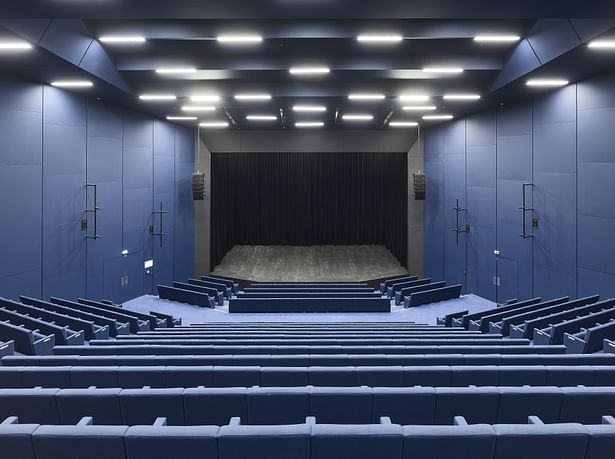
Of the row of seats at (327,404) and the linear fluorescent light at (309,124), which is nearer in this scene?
the row of seats at (327,404)

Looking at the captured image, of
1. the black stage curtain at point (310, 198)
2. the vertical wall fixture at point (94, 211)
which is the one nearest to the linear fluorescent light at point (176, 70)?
the vertical wall fixture at point (94, 211)

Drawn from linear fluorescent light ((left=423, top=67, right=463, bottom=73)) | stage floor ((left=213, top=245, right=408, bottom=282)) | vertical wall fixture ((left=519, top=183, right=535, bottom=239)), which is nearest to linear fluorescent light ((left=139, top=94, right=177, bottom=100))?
linear fluorescent light ((left=423, top=67, right=463, bottom=73))

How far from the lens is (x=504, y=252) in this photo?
19.8m

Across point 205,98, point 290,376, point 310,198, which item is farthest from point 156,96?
point 310,198

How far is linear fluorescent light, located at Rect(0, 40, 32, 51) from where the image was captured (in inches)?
471

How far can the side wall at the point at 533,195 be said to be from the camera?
48.3ft

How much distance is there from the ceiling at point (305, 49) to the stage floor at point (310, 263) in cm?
950

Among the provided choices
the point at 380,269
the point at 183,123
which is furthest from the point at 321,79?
the point at 380,269

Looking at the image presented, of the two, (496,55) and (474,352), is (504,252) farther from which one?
(474,352)

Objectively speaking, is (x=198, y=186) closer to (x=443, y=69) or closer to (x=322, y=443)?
(x=443, y=69)

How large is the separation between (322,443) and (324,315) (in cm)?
1258

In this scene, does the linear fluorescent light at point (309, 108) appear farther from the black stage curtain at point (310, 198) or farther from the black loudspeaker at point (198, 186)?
the black stage curtain at point (310, 198)

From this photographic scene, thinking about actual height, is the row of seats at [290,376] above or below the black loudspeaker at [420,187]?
below

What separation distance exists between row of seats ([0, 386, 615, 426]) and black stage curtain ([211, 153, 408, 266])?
26395 millimetres
